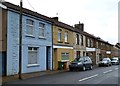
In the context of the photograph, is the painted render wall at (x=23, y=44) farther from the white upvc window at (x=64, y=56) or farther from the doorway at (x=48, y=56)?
the white upvc window at (x=64, y=56)

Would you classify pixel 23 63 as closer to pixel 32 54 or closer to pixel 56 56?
pixel 32 54

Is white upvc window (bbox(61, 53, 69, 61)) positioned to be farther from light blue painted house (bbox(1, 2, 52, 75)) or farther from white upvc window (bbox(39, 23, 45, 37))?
white upvc window (bbox(39, 23, 45, 37))

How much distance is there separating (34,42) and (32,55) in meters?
1.40

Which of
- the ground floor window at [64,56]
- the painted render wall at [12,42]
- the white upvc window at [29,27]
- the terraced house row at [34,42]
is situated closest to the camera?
the terraced house row at [34,42]

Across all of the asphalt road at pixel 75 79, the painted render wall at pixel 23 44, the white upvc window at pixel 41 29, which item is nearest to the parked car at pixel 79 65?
the painted render wall at pixel 23 44

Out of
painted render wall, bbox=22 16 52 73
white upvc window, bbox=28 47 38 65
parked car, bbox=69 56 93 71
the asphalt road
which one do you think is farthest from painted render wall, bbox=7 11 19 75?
parked car, bbox=69 56 93 71

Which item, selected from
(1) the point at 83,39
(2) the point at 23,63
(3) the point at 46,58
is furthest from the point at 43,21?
(1) the point at 83,39

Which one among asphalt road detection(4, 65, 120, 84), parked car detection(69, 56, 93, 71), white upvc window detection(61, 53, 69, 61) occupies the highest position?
white upvc window detection(61, 53, 69, 61)

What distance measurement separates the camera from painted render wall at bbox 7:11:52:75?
76.5 ft

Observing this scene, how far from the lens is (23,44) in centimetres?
2555

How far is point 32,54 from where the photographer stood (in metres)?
27.8

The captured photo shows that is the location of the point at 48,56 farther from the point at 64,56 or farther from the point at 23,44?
the point at 23,44

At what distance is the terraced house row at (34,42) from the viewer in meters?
22.8

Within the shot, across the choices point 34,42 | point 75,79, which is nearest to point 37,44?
point 34,42
